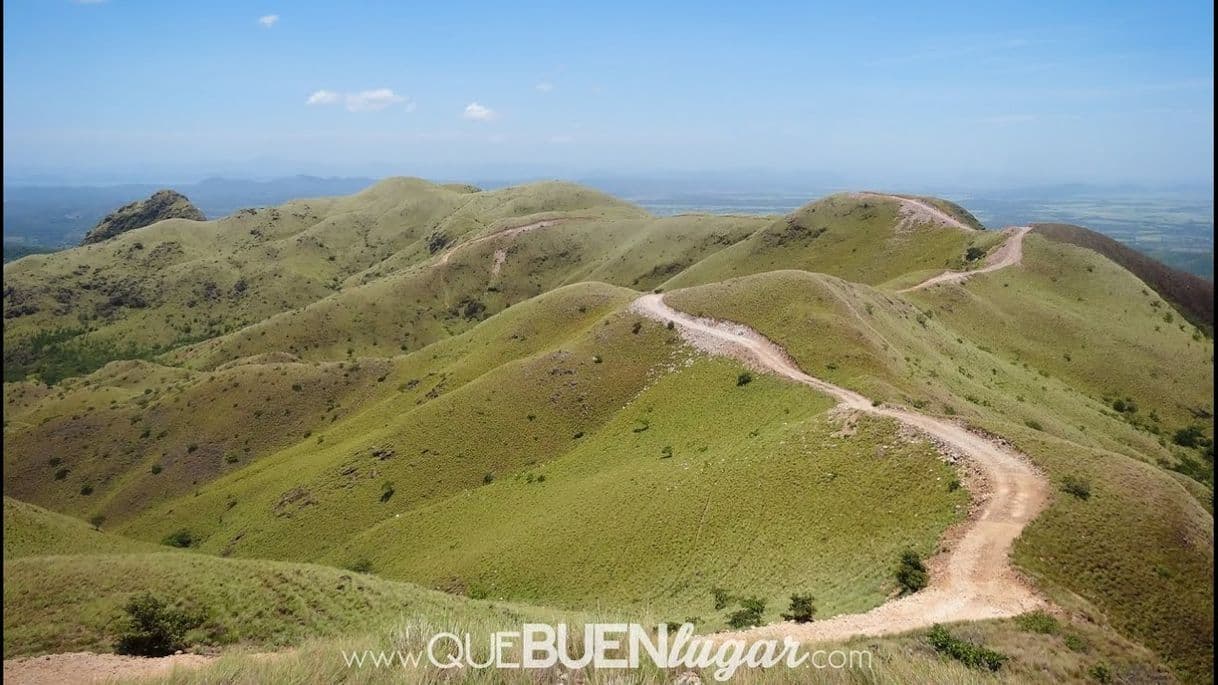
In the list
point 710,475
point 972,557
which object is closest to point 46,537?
point 710,475

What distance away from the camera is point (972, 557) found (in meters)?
26.1

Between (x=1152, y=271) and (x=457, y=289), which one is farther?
(x=457, y=289)

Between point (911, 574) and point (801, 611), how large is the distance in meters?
5.79

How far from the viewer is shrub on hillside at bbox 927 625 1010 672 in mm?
18000

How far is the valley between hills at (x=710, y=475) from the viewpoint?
76.5 feet

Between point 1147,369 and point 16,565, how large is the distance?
111875 mm

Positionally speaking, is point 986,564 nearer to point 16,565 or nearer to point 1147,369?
point 16,565

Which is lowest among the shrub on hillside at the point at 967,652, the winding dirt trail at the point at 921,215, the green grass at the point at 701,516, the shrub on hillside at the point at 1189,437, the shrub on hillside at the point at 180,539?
the shrub on hillside at the point at 180,539

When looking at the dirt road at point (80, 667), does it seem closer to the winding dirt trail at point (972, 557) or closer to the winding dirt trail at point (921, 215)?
the winding dirt trail at point (972, 557)

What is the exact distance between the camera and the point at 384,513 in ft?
184

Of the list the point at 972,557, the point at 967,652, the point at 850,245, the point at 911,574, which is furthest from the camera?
the point at 850,245

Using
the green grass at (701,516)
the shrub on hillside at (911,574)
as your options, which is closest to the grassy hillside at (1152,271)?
the green grass at (701,516)

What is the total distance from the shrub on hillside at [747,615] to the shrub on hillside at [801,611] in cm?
119

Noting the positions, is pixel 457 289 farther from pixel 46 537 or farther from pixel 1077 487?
pixel 1077 487
